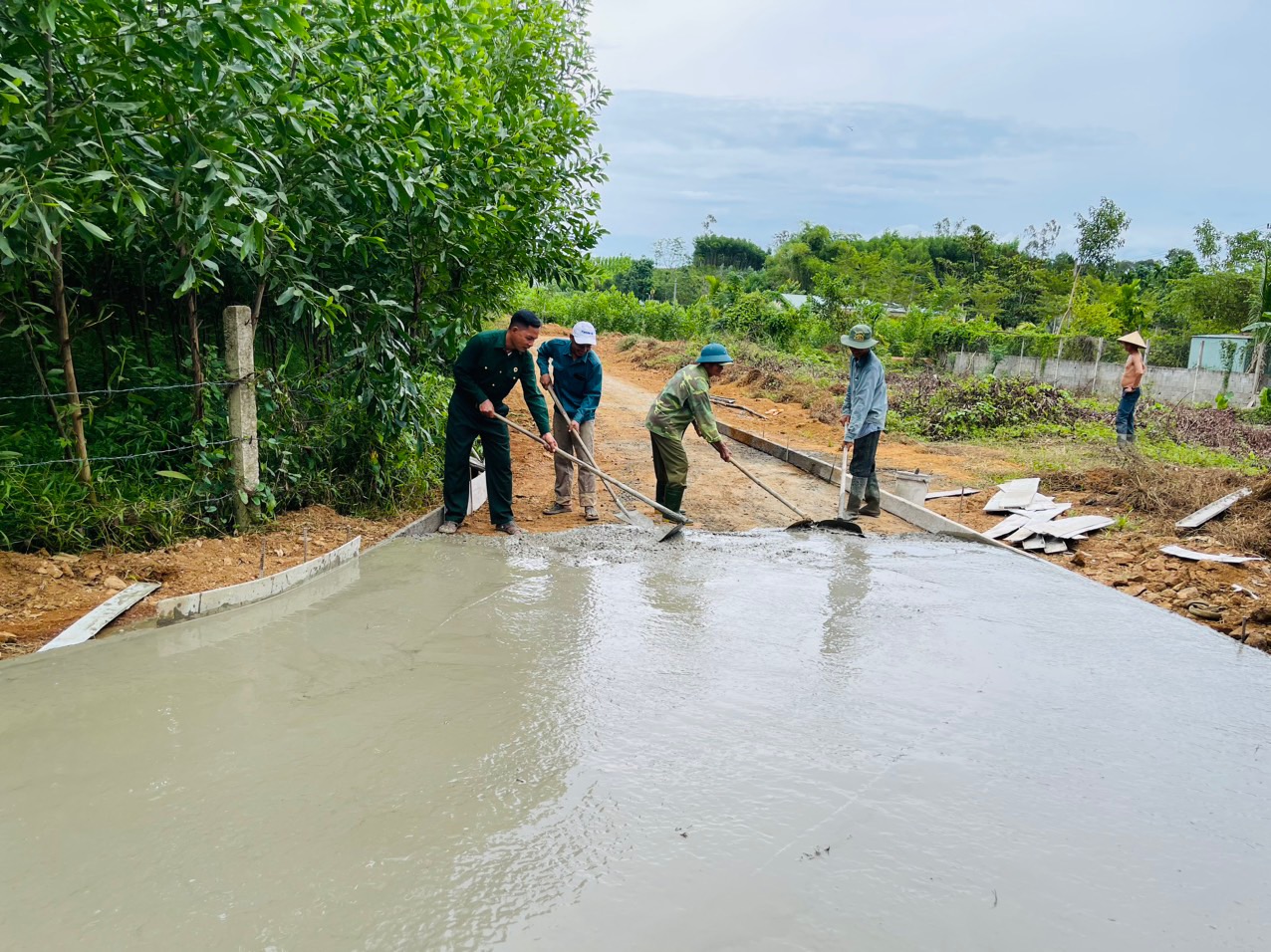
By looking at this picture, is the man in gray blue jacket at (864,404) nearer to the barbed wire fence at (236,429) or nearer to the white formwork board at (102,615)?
the barbed wire fence at (236,429)

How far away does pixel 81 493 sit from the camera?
4.64 metres

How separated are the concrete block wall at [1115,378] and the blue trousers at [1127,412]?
5465 mm

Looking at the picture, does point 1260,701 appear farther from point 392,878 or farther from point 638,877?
point 392,878

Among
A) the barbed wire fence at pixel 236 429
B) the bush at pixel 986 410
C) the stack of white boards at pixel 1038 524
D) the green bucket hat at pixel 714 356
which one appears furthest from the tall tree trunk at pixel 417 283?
the bush at pixel 986 410

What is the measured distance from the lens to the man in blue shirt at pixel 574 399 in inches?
271

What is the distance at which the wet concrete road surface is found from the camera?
215cm

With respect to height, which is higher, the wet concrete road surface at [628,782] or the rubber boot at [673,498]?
the rubber boot at [673,498]

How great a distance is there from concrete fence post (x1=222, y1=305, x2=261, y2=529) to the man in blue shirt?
2.37 metres

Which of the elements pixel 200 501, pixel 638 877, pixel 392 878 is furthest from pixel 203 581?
pixel 638 877

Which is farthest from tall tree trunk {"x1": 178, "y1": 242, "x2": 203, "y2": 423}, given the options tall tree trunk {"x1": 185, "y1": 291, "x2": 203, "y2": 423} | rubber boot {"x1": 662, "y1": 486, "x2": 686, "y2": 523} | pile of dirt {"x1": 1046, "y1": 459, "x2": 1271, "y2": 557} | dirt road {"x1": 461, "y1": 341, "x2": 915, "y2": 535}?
pile of dirt {"x1": 1046, "y1": 459, "x2": 1271, "y2": 557}

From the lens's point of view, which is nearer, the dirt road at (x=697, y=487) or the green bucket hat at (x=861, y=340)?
the green bucket hat at (x=861, y=340)

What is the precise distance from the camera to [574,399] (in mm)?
7109

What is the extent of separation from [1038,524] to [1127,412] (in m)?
4.00

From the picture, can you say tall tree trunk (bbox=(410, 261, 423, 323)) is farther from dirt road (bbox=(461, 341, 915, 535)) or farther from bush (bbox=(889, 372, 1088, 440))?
bush (bbox=(889, 372, 1088, 440))
